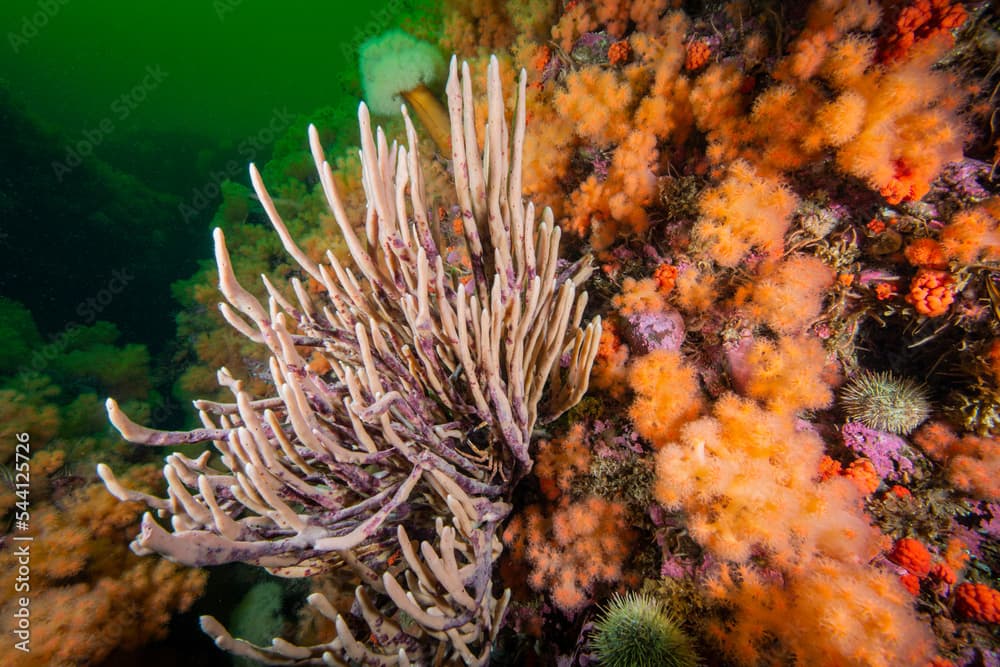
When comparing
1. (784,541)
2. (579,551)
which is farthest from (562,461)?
(784,541)

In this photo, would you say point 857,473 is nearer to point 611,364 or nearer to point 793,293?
point 793,293

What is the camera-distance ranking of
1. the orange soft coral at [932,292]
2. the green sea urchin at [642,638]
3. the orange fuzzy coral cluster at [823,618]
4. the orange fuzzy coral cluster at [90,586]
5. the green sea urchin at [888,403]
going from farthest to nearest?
the orange fuzzy coral cluster at [90,586], the green sea urchin at [888,403], the orange soft coral at [932,292], the green sea urchin at [642,638], the orange fuzzy coral cluster at [823,618]

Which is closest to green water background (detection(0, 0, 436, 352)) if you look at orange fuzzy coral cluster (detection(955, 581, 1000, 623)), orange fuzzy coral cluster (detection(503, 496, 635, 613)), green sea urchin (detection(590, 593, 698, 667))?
orange fuzzy coral cluster (detection(503, 496, 635, 613))

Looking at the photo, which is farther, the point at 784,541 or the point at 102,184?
the point at 102,184

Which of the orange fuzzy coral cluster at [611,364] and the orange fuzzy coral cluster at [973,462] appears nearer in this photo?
the orange fuzzy coral cluster at [973,462]

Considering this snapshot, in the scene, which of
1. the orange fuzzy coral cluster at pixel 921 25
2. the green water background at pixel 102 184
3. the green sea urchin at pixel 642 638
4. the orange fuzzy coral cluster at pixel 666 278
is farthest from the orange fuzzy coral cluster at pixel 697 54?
the green water background at pixel 102 184

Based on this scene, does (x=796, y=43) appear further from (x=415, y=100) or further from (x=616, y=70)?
(x=415, y=100)

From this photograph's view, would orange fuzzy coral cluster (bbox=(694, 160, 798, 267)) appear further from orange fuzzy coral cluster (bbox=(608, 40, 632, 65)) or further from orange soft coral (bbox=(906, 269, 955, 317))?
orange fuzzy coral cluster (bbox=(608, 40, 632, 65))

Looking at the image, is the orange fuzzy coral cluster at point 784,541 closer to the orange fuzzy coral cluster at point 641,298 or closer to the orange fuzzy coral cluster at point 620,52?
the orange fuzzy coral cluster at point 641,298
